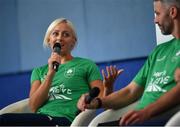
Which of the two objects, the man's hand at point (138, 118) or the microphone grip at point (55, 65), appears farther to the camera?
the microphone grip at point (55, 65)

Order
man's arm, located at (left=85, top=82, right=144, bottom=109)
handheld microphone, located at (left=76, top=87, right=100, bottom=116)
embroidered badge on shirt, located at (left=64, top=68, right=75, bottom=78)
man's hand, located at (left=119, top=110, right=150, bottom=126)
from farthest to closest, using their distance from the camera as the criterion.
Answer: embroidered badge on shirt, located at (left=64, top=68, right=75, bottom=78) → man's arm, located at (left=85, top=82, right=144, bottom=109) → handheld microphone, located at (left=76, top=87, right=100, bottom=116) → man's hand, located at (left=119, top=110, right=150, bottom=126)

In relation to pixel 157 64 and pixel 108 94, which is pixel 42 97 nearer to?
pixel 108 94

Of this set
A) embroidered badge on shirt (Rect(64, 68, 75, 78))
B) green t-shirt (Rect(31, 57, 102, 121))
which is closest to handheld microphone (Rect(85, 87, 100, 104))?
green t-shirt (Rect(31, 57, 102, 121))

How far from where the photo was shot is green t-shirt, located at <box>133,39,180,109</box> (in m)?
2.05

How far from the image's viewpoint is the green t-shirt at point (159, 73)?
2053 mm

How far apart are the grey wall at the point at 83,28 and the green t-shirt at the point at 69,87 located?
2.24 feet

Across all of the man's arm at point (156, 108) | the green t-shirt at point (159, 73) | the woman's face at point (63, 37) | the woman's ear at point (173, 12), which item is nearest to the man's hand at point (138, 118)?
the man's arm at point (156, 108)

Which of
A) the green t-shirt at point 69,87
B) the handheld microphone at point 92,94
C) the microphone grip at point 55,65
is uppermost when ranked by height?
the microphone grip at point 55,65

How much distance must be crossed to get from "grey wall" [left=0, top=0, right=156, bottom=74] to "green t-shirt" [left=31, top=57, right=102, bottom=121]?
68 centimetres

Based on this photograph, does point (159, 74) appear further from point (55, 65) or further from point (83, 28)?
point (83, 28)

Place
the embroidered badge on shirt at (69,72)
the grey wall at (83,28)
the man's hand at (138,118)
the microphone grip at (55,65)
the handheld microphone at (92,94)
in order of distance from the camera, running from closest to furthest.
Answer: the man's hand at (138,118)
the handheld microphone at (92,94)
the microphone grip at (55,65)
the embroidered badge on shirt at (69,72)
the grey wall at (83,28)

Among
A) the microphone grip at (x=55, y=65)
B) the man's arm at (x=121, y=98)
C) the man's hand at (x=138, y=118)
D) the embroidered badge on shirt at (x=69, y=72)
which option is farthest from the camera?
the embroidered badge on shirt at (x=69, y=72)

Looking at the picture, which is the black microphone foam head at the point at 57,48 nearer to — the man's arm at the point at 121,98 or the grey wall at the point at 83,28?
the man's arm at the point at 121,98

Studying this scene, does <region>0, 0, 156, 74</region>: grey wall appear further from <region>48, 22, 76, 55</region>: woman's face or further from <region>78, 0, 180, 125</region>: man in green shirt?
<region>78, 0, 180, 125</region>: man in green shirt
